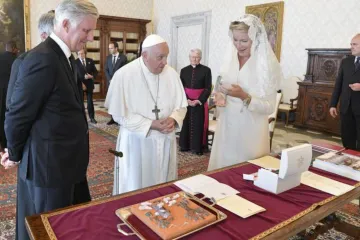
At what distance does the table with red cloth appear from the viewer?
4.24ft

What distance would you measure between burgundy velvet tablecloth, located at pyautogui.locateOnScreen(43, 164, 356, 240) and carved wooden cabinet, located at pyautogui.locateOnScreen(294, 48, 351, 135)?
567 centimetres

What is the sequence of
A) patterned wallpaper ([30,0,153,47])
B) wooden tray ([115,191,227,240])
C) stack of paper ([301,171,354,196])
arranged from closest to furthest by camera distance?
wooden tray ([115,191,227,240])
stack of paper ([301,171,354,196])
patterned wallpaper ([30,0,153,47])

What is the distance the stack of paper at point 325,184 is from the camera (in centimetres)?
183

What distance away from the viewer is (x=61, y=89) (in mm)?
1601

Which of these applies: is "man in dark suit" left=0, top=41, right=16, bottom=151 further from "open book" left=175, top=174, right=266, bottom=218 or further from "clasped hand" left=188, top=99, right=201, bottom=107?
"clasped hand" left=188, top=99, right=201, bottom=107

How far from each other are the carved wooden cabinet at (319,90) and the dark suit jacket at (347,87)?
2545 millimetres

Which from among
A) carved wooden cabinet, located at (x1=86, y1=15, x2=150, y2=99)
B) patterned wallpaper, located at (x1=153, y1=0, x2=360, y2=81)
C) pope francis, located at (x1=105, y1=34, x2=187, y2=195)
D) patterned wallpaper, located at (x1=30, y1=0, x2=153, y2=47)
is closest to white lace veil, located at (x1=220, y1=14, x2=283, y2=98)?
pope francis, located at (x1=105, y1=34, x2=187, y2=195)

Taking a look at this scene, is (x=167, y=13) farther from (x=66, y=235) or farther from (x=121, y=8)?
(x=66, y=235)

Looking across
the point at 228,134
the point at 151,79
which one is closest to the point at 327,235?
the point at 228,134

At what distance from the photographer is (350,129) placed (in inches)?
166

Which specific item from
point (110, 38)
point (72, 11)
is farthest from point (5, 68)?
point (110, 38)

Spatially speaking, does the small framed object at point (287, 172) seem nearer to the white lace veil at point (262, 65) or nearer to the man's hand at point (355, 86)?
the white lace veil at point (262, 65)

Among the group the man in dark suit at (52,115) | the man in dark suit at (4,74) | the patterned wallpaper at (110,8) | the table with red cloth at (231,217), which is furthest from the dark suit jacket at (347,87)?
the patterned wallpaper at (110,8)

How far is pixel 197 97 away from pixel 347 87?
84.8 inches
